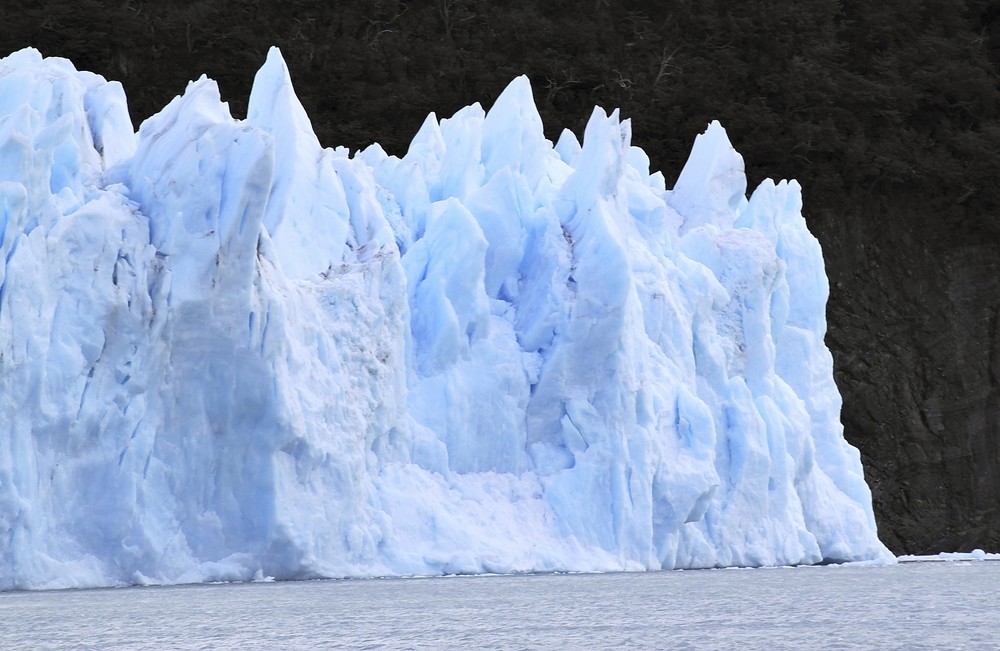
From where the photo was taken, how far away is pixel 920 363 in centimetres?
3309

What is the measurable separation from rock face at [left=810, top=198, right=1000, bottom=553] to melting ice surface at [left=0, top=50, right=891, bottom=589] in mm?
9530

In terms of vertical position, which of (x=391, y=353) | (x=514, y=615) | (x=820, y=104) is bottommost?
(x=514, y=615)

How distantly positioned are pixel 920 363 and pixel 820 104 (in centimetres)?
555

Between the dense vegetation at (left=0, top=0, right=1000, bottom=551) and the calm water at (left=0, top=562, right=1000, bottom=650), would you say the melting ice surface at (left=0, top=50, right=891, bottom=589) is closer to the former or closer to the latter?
the calm water at (left=0, top=562, right=1000, bottom=650)

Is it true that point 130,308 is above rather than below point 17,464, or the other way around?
above

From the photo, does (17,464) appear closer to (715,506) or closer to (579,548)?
(579,548)

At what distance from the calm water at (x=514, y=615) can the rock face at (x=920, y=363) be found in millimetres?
13641

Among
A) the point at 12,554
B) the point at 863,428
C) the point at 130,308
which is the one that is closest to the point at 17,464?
the point at 12,554

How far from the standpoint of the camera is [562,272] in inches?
764

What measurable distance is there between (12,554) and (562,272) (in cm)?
743

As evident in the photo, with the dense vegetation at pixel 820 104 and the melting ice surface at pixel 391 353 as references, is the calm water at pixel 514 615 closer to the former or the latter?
the melting ice surface at pixel 391 353

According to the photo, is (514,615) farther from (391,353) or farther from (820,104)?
(820,104)

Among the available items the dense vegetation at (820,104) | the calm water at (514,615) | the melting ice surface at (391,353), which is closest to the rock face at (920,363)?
the dense vegetation at (820,104)

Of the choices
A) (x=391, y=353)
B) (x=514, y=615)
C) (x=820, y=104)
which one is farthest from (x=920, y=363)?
(x=514, y=615)
